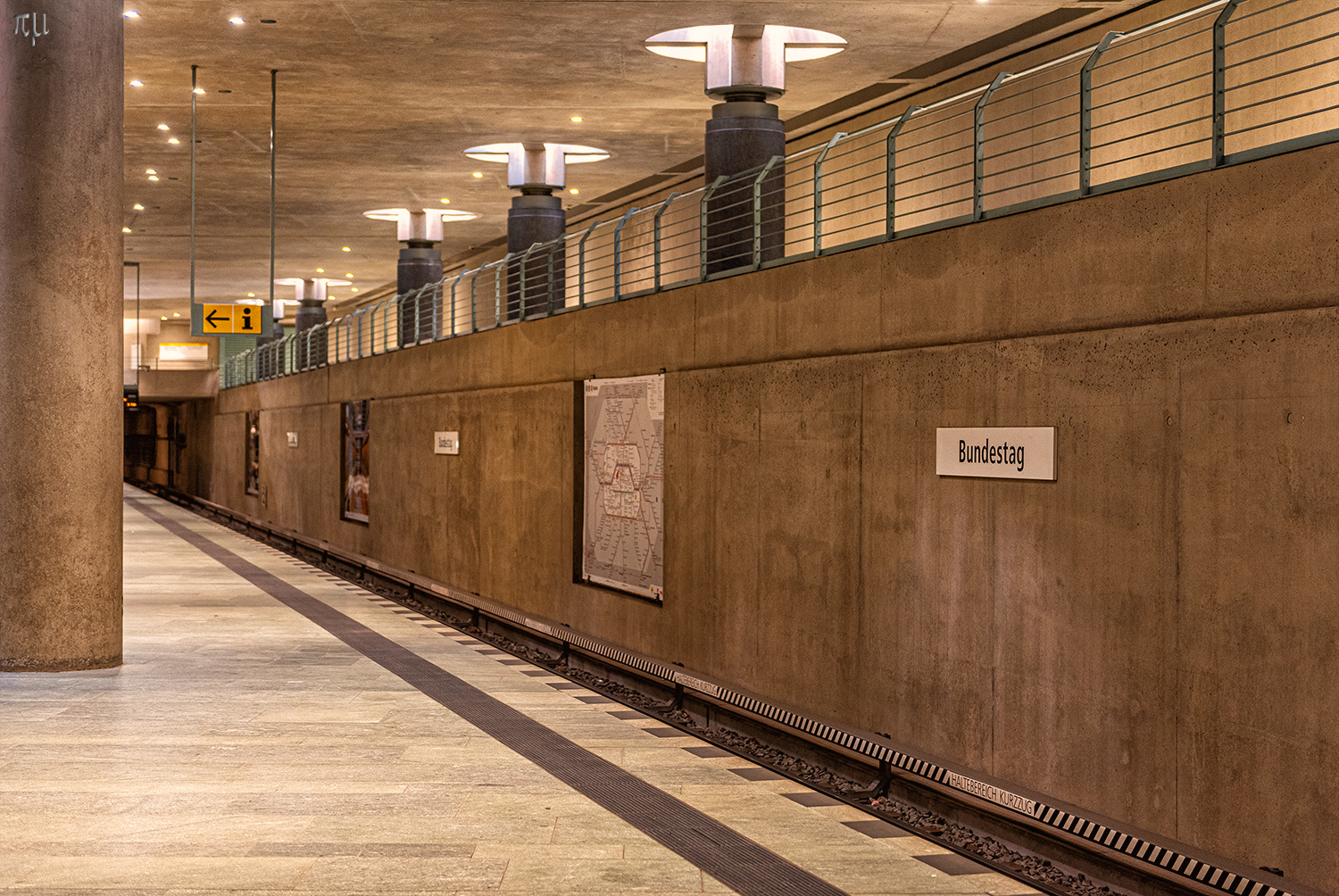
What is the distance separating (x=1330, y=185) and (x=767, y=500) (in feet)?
17.9

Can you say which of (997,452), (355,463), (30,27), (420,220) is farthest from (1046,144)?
(420,220)

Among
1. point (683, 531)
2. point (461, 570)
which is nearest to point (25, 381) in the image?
point (683, 531)

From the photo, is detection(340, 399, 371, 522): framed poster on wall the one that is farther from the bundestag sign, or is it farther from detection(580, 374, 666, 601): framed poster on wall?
the bundestag sign

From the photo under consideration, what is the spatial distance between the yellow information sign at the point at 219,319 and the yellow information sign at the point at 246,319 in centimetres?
8

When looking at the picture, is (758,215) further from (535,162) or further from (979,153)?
(535,162)

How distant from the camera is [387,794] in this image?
25.4 feet

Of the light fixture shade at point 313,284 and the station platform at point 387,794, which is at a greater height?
the light fixture shade at point 313,284

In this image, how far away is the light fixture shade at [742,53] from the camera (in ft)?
54.4

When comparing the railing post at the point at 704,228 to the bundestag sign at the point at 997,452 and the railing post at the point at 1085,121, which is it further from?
the railing post at the point at 1085,121

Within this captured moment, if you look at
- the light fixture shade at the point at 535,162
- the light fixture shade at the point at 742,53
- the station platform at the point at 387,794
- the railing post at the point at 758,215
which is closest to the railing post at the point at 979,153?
the railing post at the point at 758,215

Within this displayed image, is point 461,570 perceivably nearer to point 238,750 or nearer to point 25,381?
point 25,381

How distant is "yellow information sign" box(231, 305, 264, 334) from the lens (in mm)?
24266

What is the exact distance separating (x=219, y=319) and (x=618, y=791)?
18155 mm

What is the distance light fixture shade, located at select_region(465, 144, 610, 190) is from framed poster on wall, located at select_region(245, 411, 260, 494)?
14.3 m
